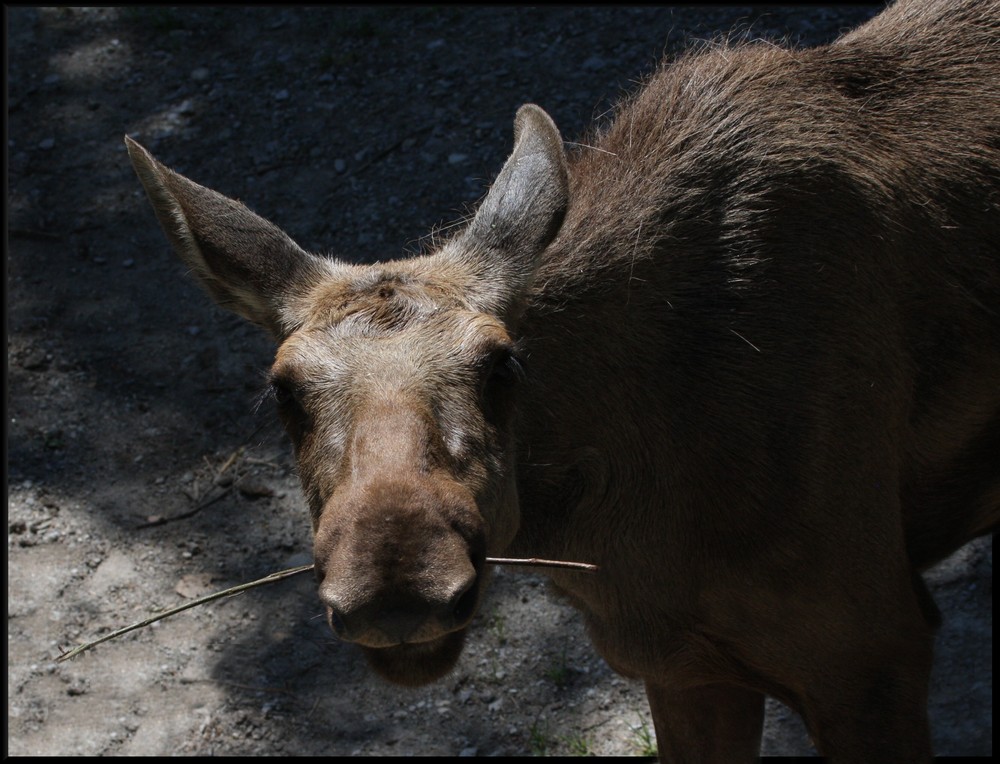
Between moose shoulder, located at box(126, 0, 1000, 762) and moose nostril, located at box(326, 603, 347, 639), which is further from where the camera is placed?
moose shoulder, located at box(126, 0, 1000, 762)

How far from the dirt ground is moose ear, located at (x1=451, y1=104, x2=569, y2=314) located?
1058mm

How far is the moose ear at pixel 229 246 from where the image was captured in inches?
159

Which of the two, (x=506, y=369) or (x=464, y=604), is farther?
(x=506, y=369)

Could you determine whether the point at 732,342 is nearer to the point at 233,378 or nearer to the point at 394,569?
the point at 394,569

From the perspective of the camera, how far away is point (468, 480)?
3518mm

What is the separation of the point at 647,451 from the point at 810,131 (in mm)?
1330

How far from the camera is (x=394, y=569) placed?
307cm

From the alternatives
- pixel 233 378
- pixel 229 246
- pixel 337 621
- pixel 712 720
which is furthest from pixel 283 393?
pixel 233 378

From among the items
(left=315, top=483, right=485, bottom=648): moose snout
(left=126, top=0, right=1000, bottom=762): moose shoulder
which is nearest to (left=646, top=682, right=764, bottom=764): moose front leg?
(left=126, top=0, right=1000, bottom=762): moose shoulder

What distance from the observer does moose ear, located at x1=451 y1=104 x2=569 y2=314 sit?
4066 mm

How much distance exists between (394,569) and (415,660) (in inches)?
21.4

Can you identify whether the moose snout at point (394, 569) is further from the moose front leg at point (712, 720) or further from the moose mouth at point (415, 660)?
the moose front leg at point (712, 720)

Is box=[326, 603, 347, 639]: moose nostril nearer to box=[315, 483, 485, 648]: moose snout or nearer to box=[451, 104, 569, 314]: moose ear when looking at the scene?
box=[315, 483, 485, 648]: moose snout

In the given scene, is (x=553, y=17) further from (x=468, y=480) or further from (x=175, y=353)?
(x=468, y=480)
